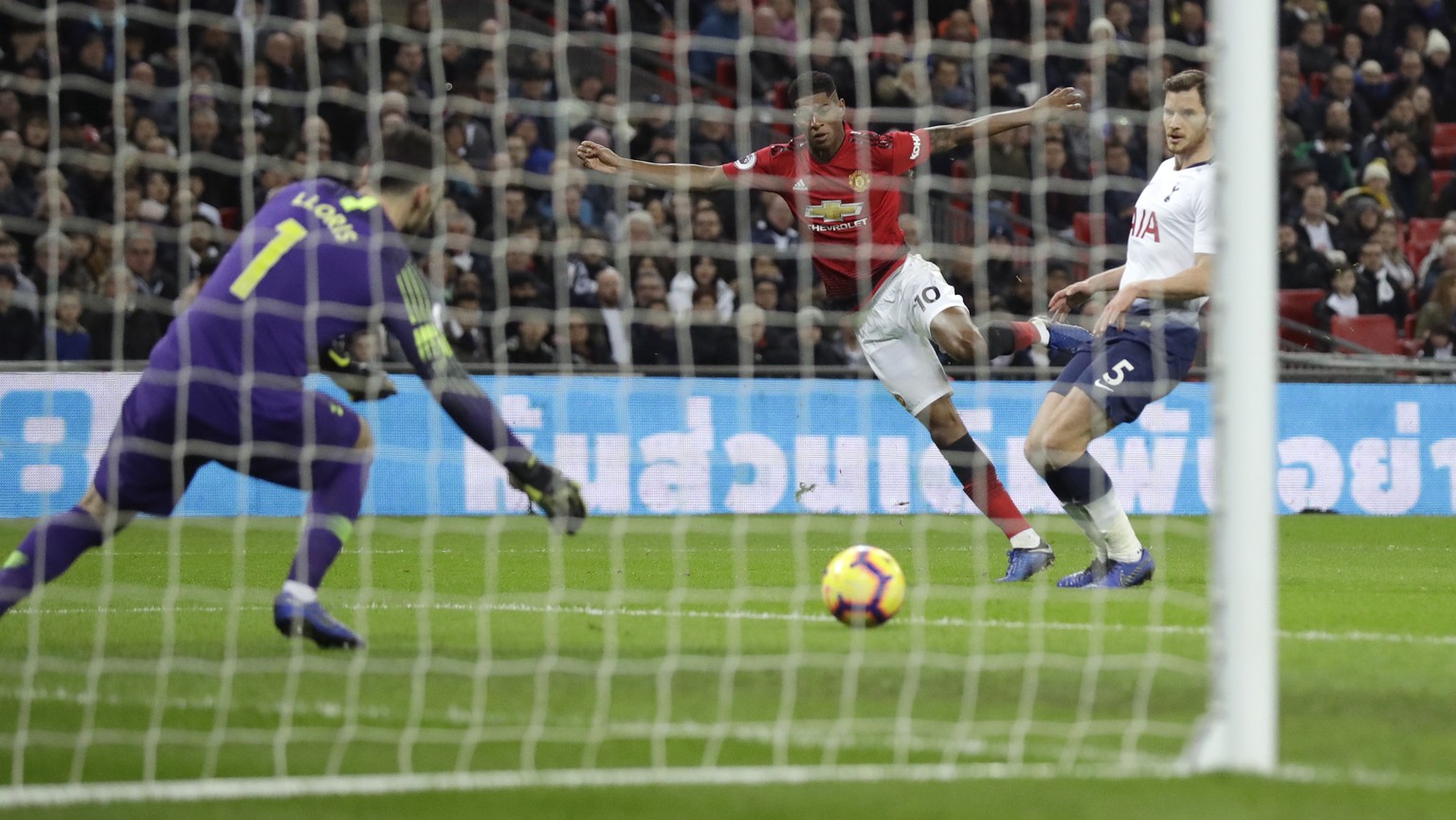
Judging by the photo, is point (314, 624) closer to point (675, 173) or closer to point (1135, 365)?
point (675, 173)

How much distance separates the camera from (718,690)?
15.6 ft

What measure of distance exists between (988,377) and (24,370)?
6597mm

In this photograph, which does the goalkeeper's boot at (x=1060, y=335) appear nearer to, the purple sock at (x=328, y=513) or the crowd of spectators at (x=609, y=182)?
the crowd of spectators at (x=609, y=182)

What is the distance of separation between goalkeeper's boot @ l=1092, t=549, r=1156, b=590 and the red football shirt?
167 centimetres

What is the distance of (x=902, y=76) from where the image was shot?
13.4 meters

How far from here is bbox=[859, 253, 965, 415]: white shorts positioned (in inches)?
317

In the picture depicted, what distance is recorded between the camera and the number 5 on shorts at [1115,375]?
294 inches

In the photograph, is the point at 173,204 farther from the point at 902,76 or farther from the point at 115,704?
the point at 115,704

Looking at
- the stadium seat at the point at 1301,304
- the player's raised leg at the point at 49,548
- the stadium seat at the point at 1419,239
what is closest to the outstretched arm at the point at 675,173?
the player's raised leg at the point at 49,548

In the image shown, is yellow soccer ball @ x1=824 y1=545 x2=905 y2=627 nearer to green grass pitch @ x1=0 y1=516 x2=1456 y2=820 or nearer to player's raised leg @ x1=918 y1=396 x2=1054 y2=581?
green grass pitch @ x1=0 y1=516 x2=1456 y2=820

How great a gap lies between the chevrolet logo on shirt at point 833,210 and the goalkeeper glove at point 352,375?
295cm

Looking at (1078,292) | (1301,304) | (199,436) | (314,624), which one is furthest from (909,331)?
(1301,304)

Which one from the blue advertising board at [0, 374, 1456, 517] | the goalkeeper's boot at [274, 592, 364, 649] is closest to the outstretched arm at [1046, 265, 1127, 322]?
the goalkeeper's boot at [274, 592, 364, 649]

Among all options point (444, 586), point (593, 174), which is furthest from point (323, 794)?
point (593, 174)
